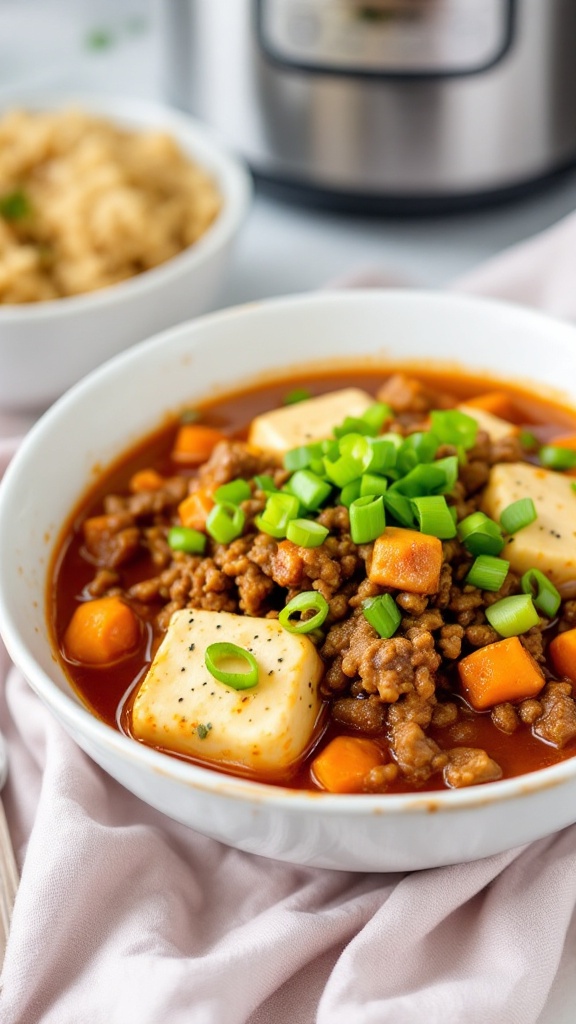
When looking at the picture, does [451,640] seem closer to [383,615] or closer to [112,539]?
[383,615]

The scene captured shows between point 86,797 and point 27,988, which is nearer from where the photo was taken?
point 27,988

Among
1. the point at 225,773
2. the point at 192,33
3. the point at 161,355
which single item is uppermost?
the point at 192,33

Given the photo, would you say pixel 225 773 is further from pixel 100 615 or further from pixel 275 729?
pixel 100 615

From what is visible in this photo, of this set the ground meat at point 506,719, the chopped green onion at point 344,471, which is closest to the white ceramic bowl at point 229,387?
the ground meat at point 506,719

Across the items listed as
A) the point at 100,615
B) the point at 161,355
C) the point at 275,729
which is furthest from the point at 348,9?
the point at 275,729

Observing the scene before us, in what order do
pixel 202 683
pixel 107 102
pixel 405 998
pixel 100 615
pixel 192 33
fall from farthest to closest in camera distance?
pixel 107 102
pixel 192 33
pixel 100 615
pixel 202 683
pixel 405 998

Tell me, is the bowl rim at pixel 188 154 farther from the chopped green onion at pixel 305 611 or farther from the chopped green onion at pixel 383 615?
the chopped green onion at pixel 383 615
